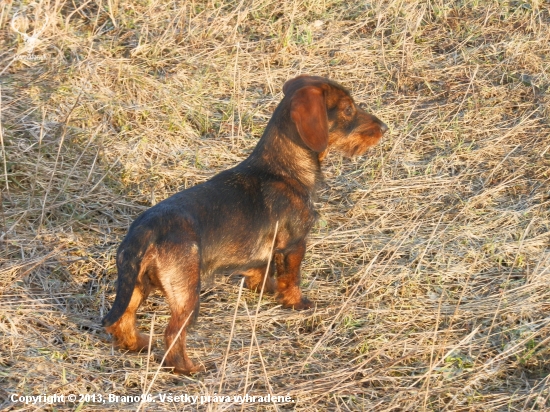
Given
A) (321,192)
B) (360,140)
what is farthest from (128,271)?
(321,192)

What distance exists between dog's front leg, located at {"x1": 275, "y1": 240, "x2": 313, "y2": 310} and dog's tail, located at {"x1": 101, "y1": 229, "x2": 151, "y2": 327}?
44.6 inches

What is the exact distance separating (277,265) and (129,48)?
3.36 metres

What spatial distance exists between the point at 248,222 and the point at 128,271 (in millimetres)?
879

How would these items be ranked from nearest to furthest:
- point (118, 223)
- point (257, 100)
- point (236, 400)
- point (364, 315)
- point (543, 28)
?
point (236, 400), point (364, 315), point (118, 223), point (257, 100), point (543, 28)

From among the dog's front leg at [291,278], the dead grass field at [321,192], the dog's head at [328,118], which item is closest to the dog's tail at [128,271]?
the dead grass field at [321,192]

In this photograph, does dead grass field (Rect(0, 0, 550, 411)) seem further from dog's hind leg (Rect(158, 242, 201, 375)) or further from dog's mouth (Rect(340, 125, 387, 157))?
dog's mouth (Rect(340, 125, 387, 157))

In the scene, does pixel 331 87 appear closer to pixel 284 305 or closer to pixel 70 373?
pixel 284 305

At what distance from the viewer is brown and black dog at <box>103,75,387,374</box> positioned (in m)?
4.25

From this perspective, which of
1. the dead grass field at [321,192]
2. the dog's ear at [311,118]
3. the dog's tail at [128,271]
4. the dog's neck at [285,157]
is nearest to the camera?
the dog's tail at [128,271]

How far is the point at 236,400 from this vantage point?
4098 mm

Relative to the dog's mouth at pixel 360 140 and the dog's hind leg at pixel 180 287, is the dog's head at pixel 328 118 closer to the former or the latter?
the dog's mouth at pixel 360 140

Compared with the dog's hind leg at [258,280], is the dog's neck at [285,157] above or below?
above

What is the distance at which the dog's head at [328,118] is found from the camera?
4.76m

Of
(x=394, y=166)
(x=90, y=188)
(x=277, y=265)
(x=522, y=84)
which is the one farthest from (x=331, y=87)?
(x=522, y=84)
